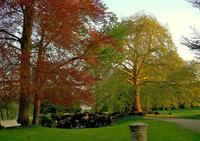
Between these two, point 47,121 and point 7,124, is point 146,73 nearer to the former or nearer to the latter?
point 47,121

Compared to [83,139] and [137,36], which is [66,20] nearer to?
[83,139]

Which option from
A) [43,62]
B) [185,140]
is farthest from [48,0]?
[185,140]

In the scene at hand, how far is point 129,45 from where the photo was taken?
49.8 metres

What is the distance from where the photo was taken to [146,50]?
49500 millimetres

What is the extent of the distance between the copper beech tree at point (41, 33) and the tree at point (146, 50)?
67.7 feet

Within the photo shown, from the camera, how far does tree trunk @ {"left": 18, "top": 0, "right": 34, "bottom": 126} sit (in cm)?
2400

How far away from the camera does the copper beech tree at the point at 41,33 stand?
942 inches

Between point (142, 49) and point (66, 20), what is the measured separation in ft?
85.1

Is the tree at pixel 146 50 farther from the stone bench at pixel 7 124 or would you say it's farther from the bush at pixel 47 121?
the stone bench at pixel 7 124

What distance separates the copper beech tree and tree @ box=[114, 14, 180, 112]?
20633 millimetres

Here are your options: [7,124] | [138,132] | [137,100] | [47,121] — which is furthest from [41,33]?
[137,100]

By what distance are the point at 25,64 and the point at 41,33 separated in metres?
2.76

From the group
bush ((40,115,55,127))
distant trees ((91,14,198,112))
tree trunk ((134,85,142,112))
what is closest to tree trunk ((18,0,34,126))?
bush ((40,115,55,127))

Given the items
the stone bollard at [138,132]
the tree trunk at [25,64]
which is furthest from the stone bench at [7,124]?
the stone bollard at [138,132]
